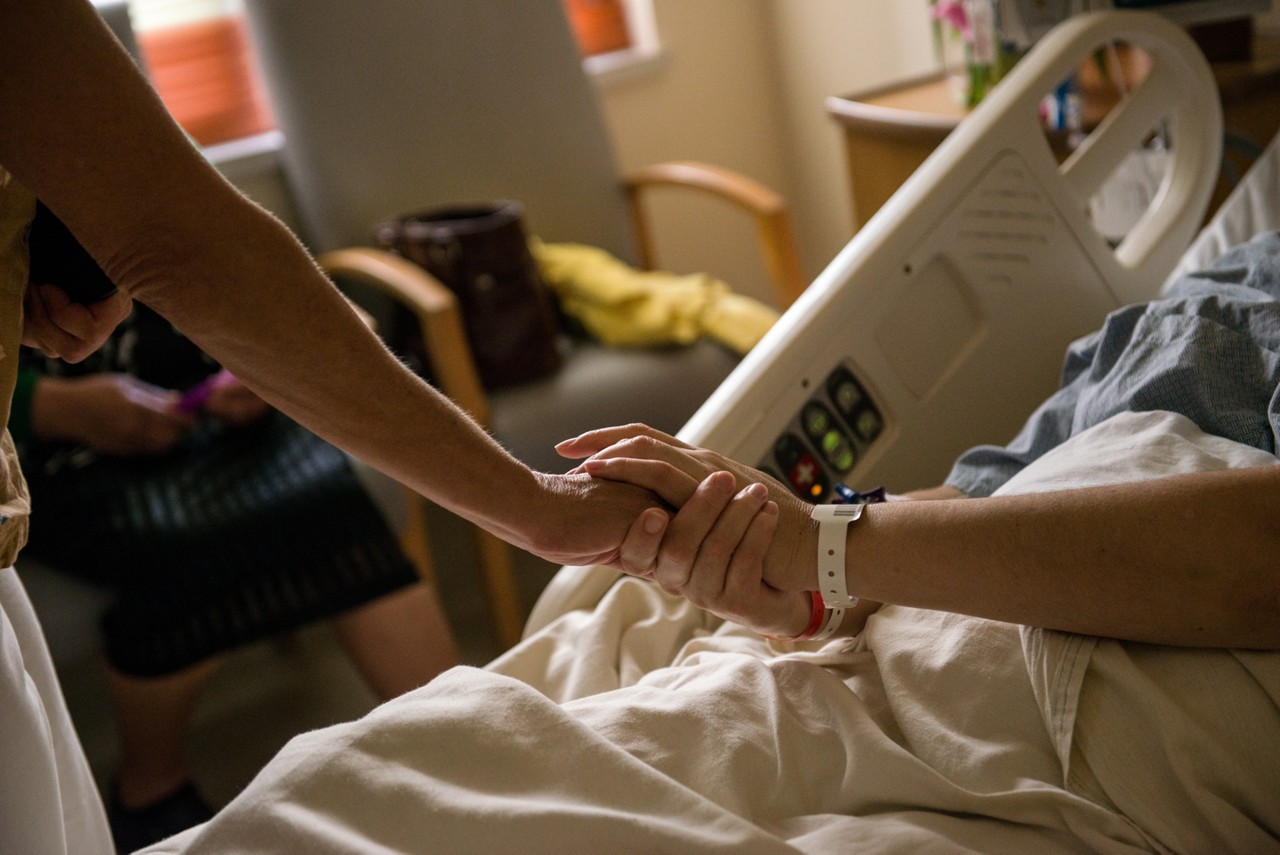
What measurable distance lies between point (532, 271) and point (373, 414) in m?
1.50

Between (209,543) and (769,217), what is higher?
(769,217)

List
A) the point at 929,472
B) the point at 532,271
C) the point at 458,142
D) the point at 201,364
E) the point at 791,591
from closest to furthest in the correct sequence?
the point at 791,591, the point at 929,472, the point at 201,364, the point at 532,271, the point at 458,142

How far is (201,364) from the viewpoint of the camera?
2217 millimetres

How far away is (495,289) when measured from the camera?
2309 millimetres

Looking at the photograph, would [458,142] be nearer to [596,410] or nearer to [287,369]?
[596,410]

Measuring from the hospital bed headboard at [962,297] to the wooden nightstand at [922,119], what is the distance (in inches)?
10.7

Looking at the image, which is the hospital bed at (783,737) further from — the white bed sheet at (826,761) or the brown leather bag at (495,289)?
the brown leather bag at (495,289)

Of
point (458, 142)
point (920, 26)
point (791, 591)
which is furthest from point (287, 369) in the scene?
point (920, 26)

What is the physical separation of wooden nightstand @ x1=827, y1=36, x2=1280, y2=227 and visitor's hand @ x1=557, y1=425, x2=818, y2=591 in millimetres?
999

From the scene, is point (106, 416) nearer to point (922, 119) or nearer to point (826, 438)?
point (826, 438)

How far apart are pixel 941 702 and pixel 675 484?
13.0 inches

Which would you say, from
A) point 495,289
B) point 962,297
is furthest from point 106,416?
point 962,297

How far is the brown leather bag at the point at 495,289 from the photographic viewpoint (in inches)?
90.2

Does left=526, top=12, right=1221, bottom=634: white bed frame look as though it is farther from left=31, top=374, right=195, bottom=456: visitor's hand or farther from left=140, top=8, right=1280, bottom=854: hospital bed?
left=31, top=374, right=195, bottom=456: visitor's hand
